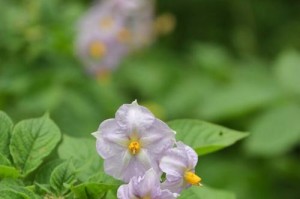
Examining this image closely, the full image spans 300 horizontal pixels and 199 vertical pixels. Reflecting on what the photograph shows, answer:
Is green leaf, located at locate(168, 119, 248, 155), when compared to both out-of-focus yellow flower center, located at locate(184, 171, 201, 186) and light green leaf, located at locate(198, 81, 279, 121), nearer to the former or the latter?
out-of-focus yellow flower center, located at locate(184, 171, 201, 186)

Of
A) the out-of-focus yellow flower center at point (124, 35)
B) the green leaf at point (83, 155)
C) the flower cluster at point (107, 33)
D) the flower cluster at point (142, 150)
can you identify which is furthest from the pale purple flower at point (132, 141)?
the out-of-focus yellow flower center at point (124, 35)

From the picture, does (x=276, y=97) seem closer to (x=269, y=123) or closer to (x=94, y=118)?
(x=269, y=123)

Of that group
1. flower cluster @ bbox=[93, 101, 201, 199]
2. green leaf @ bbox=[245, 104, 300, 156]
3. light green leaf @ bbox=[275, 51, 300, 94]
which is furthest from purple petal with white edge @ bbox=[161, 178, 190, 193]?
light green leaf @ bbox=[275, 51, 300, 94]

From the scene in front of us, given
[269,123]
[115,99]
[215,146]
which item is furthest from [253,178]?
[215,146]

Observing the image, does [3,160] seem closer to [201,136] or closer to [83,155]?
[83,155]

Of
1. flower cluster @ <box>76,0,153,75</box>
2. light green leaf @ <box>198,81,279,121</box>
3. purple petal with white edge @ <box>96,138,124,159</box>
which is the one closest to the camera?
purple petal with white edge @ <box>96,138,124,159</box>

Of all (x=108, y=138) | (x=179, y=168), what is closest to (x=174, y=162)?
(x=179, y=168)

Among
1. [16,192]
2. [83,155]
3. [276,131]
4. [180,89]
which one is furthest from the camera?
[180,89]
